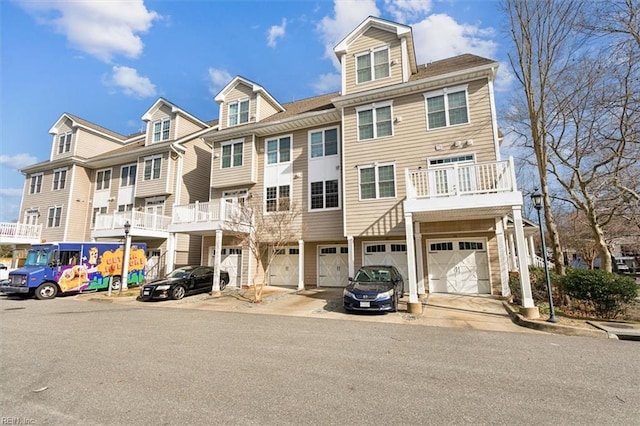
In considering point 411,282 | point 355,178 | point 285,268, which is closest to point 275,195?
point 285,268

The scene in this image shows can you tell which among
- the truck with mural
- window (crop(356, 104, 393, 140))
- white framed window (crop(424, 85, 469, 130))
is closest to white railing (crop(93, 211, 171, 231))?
the truck with mural

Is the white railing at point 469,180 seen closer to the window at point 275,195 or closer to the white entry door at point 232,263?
the window at point 275,195

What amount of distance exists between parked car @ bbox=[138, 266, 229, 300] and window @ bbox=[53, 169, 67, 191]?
54.1 feet

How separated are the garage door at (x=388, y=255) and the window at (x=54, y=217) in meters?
23.8

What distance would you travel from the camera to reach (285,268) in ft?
59.1

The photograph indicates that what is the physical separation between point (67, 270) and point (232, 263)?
801 cm

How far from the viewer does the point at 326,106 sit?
56.8 ft

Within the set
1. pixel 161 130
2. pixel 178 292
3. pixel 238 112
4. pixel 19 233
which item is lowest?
pixel 178 292

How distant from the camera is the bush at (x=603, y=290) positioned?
8430 mm

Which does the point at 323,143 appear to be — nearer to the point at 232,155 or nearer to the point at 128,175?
the point at 232,155

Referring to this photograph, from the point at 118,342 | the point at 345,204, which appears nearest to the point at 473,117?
the point at 345,204

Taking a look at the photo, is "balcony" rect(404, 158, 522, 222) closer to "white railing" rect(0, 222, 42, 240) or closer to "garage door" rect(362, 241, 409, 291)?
"garage door" rect(362, 241, 409, 291)

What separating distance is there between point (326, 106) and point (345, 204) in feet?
20.3

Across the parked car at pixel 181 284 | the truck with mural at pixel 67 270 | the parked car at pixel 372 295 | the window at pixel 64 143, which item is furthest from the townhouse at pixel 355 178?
the window at pixel 64 143
